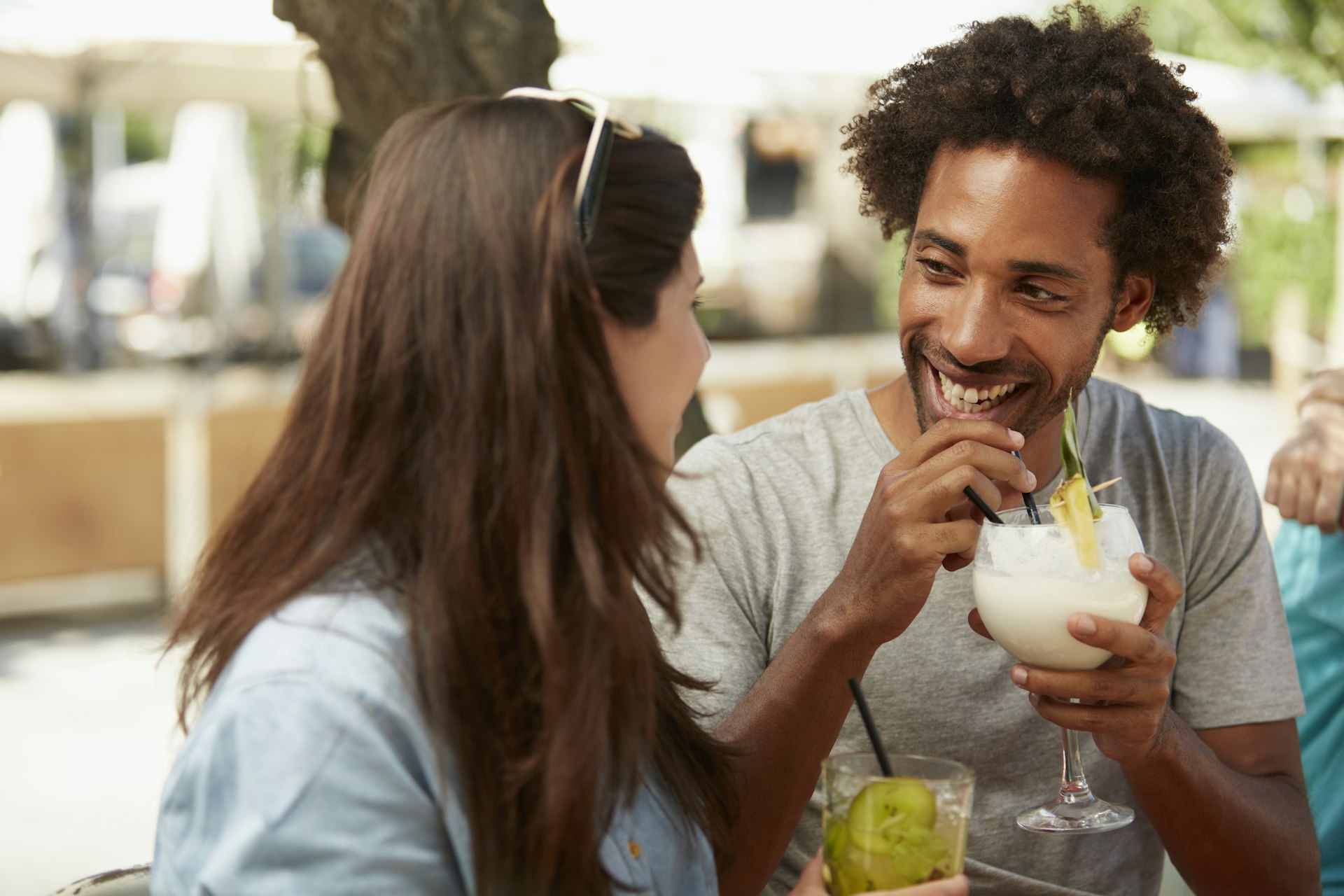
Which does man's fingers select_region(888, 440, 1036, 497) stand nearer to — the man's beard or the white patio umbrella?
the man's beard

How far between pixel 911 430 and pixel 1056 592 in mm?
591

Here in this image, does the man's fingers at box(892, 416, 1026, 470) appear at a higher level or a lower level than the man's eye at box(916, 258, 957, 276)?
lower

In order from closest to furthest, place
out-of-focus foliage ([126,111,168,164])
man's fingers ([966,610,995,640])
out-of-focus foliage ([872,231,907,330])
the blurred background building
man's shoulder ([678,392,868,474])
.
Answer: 1. man's fingers ([966,610,995,640])
2. man's shoulder ([678,392,868,474])
3. the blurred background building
4. out-of-focus foliage ([872,231,907,330])
5. out-of-focus foliage ([126,111,168,164])

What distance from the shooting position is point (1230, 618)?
2.45 m

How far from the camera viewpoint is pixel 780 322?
54.4 ft

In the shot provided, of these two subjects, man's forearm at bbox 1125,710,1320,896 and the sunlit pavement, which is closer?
man's forearm at bbox 1125,710,1320,896

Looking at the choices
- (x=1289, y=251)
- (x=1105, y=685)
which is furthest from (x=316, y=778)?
(x=1289, y=251)

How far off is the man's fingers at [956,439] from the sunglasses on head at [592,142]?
0.70 metres

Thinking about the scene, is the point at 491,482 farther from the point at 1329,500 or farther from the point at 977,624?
the point at 1329,500

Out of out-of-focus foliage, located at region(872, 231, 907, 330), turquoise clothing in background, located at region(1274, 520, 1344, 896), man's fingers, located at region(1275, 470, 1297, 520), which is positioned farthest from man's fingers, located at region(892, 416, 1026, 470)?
out-of-focus foliage, located at region(872, 231, 907, 330)

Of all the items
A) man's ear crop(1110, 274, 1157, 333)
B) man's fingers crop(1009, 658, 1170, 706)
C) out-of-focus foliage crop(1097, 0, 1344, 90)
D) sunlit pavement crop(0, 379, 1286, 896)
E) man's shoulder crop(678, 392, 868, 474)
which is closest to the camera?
man's fingers crop(1009, 658, 1170, 706)

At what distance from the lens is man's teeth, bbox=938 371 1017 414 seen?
2.35 meters

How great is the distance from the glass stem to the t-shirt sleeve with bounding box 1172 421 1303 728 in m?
0.38

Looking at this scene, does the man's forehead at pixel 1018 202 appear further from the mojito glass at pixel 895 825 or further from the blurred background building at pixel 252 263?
the mojito glass at pixel 895 825
